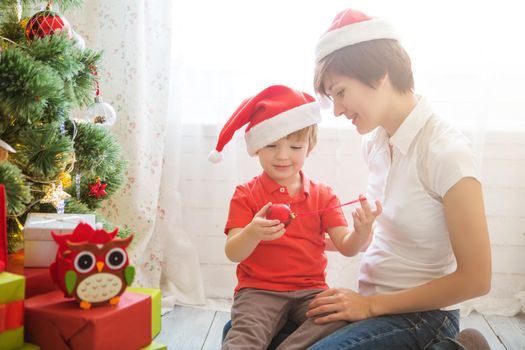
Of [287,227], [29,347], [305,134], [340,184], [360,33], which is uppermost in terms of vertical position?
[360,33]

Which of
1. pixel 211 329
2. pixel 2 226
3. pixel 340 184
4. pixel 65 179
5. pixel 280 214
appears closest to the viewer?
pixel 2 226

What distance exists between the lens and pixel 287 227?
139cm

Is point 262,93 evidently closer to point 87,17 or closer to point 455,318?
point 455,318

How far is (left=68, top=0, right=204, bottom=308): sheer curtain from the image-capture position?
6.75 feet

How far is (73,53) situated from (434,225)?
964 mm

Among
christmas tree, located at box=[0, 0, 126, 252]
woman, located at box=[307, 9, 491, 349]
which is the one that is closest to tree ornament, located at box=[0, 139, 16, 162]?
christmas tree, located at box=[0, 0, 126, 252]

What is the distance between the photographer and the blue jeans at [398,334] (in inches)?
45.9

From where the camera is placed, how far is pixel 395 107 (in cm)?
136

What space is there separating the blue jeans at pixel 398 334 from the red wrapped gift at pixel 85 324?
0.36m

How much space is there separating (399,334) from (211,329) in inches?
33.4

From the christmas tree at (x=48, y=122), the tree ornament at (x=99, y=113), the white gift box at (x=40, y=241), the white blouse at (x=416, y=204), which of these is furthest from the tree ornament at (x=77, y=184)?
the white blouse at (x=416, y=204)

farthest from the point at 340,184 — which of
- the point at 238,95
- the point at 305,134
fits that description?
the point at 305,134

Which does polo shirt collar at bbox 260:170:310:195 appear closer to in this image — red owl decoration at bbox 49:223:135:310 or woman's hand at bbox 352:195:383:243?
woman's hand at bbox 352:195:383:243

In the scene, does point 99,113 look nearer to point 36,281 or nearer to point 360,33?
point 36,281
